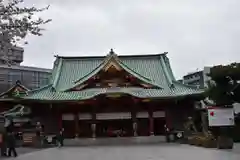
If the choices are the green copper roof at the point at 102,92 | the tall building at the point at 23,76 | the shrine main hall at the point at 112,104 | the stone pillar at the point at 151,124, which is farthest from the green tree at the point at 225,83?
the tall building at the point at 23,76

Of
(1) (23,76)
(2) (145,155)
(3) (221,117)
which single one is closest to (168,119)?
(3) (221,117)

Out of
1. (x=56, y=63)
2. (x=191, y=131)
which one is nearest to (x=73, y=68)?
(x=56, y=63)

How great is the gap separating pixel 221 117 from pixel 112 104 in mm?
15775

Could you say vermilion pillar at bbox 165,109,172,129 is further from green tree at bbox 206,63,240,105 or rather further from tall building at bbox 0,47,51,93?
tall building at bbox 0,47,51,93

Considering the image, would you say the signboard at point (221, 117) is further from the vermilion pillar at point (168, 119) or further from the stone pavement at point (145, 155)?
the vermilion pillar at point (168, 119)

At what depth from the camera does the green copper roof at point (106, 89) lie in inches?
1486

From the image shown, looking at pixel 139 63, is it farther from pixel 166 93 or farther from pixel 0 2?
pixel 0 2

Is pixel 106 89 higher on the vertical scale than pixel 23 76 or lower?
lower

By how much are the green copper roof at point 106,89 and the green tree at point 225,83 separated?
776cm

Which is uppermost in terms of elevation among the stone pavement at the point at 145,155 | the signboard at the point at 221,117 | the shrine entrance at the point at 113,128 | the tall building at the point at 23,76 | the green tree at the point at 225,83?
the tall building at the point at 23,76

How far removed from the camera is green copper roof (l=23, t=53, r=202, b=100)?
37750 mm

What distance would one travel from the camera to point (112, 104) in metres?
38.2

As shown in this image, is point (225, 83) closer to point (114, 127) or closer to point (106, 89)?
point (106, 89)

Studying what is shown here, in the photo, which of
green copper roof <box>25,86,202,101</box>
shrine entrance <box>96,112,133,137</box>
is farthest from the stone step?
green copper roof <box>25,86,202,101</box>
